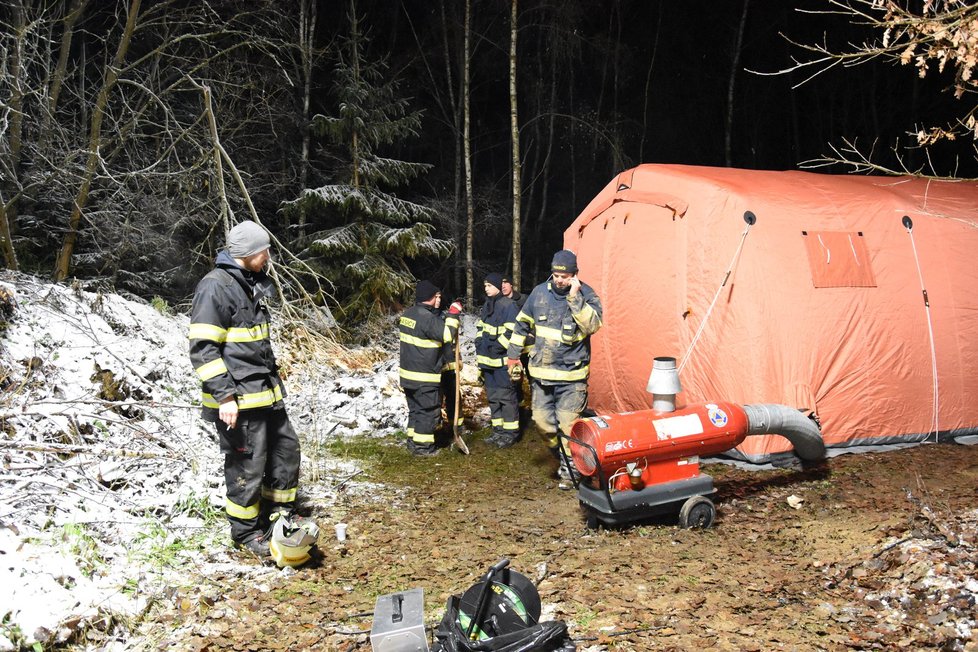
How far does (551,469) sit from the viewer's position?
6938 millimetres

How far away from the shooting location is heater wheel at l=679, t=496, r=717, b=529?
502cm

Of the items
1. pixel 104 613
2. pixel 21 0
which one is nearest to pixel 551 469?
pixel 104 613

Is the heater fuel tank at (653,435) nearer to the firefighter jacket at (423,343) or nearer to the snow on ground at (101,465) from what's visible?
the snow on ground at (101,465)

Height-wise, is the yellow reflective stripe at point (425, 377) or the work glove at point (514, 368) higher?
the work glove at point (514, 368)

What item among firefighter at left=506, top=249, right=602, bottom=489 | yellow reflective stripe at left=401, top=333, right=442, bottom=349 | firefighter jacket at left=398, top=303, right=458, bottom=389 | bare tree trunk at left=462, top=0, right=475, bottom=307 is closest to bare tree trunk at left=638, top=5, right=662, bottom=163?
bare tree trunk at left=462, top=0, right=475, bottom=307

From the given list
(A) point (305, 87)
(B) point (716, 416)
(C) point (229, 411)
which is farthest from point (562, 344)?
(A) point (305, 87)

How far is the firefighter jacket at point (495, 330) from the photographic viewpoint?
7961mm

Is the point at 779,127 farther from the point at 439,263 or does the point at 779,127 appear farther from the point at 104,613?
the point at 104,613

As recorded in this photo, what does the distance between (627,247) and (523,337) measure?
1977mm

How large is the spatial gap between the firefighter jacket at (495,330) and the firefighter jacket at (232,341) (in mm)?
3698

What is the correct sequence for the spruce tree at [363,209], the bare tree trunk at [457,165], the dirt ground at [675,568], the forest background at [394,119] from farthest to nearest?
the bare tree trunk at [457,165]
the spruce tree at [363,209]
the forest background at [394,119]
the dirt ground at [675,568]

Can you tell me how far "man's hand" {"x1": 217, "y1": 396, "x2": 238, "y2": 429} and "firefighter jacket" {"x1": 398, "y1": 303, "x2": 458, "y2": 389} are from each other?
3.24 metres

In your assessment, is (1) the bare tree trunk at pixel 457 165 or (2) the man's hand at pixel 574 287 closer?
(2) the man's hand at pixel 574 287

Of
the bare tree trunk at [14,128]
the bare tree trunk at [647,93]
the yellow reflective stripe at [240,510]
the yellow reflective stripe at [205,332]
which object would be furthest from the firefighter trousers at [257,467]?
the bare tree trunk at [647,93]
